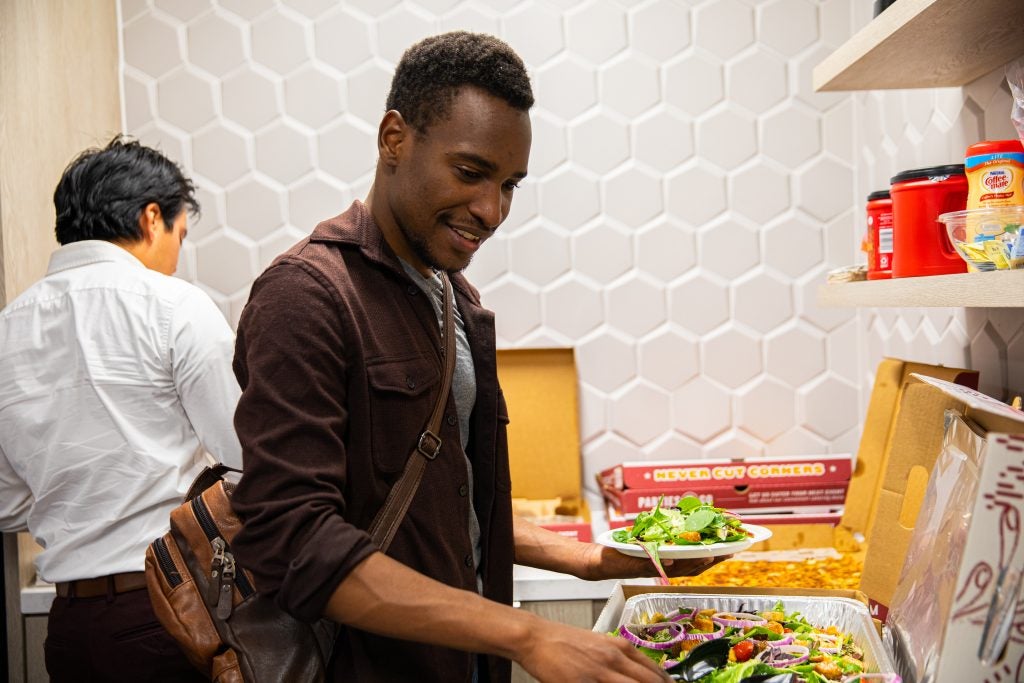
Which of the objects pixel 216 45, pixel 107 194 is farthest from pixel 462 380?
pixel 216 45

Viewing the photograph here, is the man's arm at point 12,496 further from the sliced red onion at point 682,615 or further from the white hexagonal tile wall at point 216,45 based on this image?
the sliced red onion at point 682,615

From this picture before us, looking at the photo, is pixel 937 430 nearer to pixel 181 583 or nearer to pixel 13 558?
pixel 181 583

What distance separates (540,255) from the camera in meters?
2.38

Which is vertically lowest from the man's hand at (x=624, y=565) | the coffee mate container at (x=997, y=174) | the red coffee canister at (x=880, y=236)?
the man's hand at (x=624, y=565)

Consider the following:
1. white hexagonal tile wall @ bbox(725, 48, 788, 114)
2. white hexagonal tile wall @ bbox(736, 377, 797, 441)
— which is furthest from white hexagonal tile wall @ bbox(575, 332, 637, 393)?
white hexagonal tile wall @ bbox(725, 48, 788, 114)

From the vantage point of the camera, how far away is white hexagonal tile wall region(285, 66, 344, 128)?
7.75 feet

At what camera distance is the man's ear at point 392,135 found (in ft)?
3.85

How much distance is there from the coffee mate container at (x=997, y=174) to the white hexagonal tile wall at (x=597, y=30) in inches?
53.1

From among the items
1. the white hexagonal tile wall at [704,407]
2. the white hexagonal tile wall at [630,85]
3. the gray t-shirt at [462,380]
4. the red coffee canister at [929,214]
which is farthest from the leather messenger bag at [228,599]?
the white hexagonal tile wall at [630,85]

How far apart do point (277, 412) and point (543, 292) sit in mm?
1424

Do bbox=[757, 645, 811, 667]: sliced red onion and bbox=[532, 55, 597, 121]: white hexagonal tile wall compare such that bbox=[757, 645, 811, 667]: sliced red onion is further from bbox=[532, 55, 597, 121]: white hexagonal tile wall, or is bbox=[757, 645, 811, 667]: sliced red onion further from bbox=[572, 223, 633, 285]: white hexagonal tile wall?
bbox=[532, 55, 597, 121]: white hexagonal tile wall

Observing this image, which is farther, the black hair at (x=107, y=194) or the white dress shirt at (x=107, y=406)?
the black hair at (x=107, y=194)

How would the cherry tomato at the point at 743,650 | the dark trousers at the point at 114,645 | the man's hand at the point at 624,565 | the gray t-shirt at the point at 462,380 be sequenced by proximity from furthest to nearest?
the dark trousers at the point at 114,645, the man's hand at the point at 624,565, the gray t-shirt at the point at 462,380, the cherry tomato at the point at 743,650

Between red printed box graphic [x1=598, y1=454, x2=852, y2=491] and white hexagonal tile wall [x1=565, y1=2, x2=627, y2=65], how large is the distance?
3.42ft
